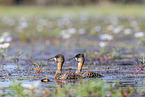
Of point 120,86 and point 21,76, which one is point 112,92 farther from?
point 21,76

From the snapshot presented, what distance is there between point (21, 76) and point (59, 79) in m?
0.83

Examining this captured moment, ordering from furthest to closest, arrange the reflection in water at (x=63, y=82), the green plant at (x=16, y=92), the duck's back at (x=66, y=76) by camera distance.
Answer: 1. the duck's back at (x=66, y=76)
2. the reflection in water at (x=63, y=82)
3. the green plant at (x=16, y=92)

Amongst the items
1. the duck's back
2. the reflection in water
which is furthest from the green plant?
the duck's back

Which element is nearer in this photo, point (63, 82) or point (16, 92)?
point (16, 92)

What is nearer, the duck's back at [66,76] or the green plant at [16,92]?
the green plant at [16,92]

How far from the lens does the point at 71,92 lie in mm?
5809

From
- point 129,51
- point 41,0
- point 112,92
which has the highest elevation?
point 41,0

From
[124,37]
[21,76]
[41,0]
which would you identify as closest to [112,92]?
[21,76]

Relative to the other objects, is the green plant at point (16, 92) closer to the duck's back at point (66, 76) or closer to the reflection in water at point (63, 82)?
the reflection in water at point (63, 82)

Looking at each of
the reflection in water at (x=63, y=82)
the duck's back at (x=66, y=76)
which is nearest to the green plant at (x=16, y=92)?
the reflection in water at (x=63, y=82)

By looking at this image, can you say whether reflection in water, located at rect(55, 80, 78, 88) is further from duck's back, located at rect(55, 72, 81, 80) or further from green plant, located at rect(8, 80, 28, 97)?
green plant, located at rect(8, 80, 28, 97)

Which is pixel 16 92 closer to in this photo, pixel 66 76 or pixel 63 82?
pixel 63 82

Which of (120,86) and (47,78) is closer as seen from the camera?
(120,86)

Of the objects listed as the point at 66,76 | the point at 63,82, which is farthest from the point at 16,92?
the point at 66,76
